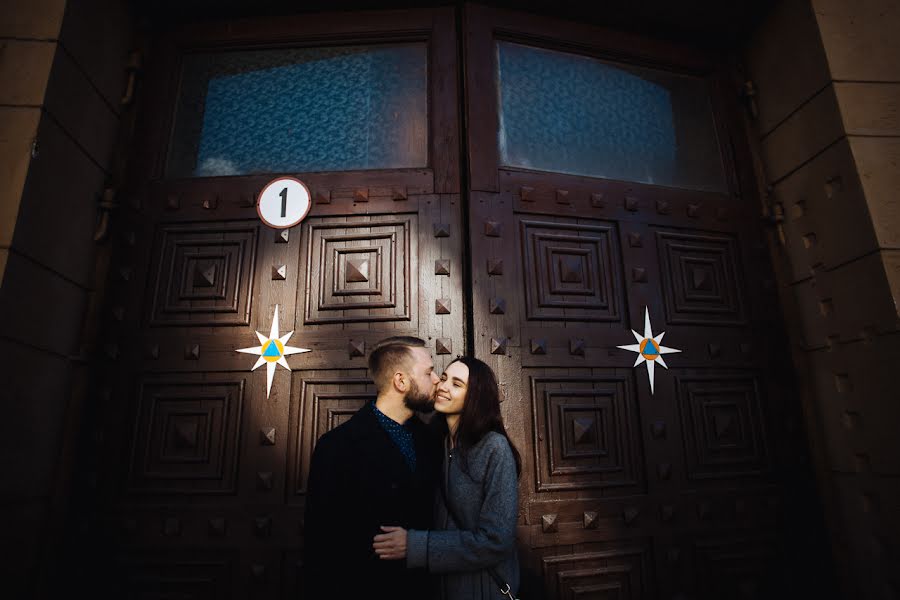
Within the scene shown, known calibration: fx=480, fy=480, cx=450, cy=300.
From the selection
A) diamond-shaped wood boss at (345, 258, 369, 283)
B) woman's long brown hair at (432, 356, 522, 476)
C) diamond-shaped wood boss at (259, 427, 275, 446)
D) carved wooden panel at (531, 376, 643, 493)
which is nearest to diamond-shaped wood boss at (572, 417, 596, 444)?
carved wooden panel at (531, 376, 643, 493)

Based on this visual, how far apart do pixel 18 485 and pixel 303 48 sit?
9.94ft

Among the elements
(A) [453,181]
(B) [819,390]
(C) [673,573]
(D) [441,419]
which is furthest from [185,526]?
(B) [819,390]

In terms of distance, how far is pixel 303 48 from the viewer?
3375 mm

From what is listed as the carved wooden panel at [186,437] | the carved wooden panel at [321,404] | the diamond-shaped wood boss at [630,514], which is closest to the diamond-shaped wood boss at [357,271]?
the carved wooden panel at [321,404]

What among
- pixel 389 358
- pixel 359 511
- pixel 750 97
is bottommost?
pixel 359 511

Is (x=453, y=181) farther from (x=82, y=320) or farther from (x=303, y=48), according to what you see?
(x=82, y=320)

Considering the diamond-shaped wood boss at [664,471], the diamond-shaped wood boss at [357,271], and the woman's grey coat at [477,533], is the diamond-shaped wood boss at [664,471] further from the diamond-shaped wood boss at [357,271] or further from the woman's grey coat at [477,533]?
the diamond-shaped wood boss at [357,271]

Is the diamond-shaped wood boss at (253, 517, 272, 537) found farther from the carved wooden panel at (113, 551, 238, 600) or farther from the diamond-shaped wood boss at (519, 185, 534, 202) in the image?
the diamond-shaped wood boss at (519, 185, 534, 202)

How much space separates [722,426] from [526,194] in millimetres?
1807

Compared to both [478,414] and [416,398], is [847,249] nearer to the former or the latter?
[478,414]

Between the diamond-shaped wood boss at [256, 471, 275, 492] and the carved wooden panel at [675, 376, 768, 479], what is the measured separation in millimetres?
2275

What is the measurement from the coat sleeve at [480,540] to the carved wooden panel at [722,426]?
58.2 inches

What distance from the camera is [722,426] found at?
2846mm

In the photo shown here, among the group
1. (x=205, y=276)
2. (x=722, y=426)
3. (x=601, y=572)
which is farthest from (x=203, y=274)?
(x=722, y=426)
